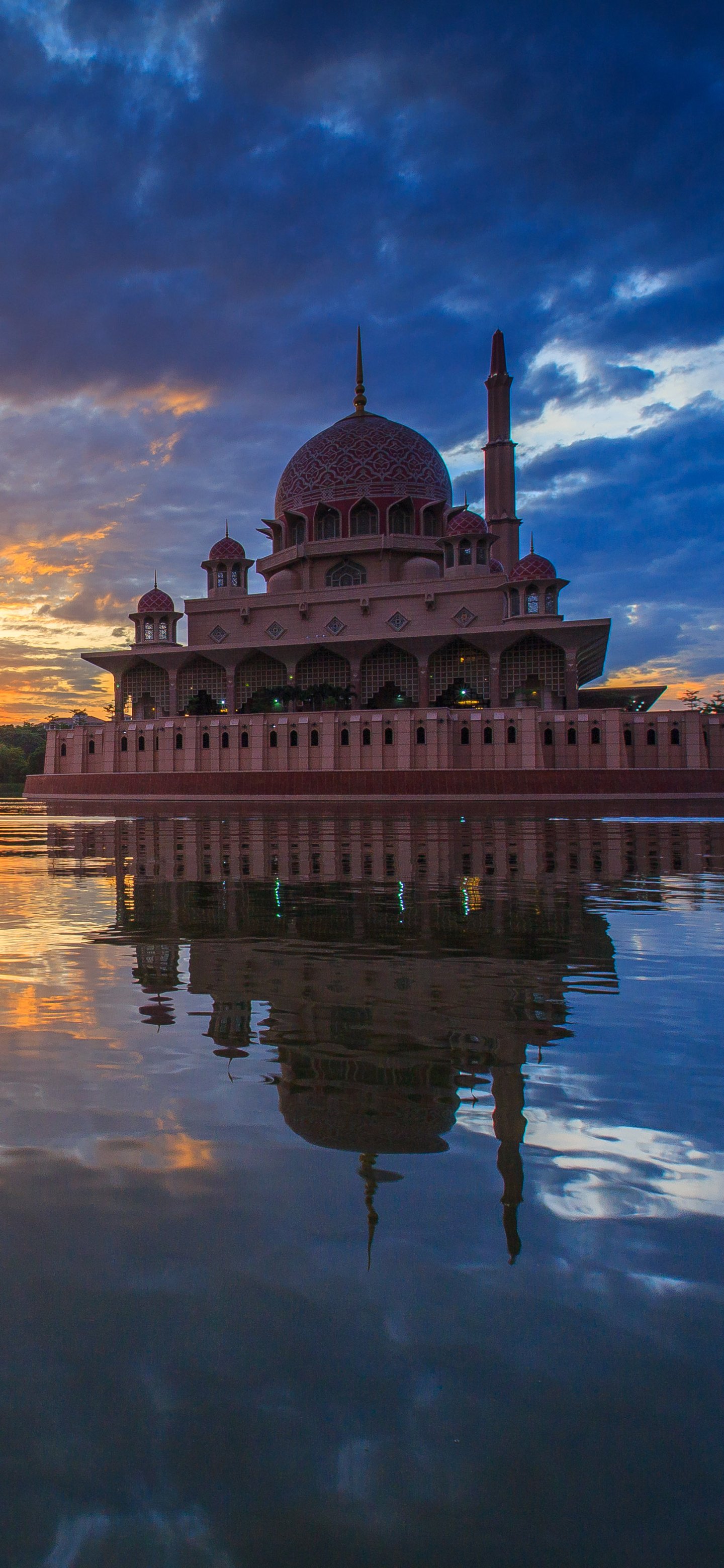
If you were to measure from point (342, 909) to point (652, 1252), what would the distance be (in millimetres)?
4937

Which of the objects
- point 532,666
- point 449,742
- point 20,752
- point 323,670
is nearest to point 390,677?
point 323,670

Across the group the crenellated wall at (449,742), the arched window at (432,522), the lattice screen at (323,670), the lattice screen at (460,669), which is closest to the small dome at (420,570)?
the arched window at (432,522)

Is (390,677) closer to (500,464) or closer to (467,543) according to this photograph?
(467,543)

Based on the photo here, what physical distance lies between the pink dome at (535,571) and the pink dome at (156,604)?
1668 cm

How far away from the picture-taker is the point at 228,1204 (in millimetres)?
1892

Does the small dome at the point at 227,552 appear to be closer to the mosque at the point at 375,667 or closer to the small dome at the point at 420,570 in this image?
the mosque at the point at 375,667

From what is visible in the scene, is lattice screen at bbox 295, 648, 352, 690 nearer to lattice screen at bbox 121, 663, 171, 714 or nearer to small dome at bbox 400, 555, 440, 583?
small dome at bbox 400, 555, 440, 583

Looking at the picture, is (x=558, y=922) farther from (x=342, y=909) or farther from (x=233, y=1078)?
(x=233, y=1078)

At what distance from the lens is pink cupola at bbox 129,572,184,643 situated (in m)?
42.8

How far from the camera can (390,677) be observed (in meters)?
41.0

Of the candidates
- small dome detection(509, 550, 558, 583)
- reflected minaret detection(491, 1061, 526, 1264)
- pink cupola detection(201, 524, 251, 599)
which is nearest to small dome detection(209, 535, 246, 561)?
pink cupola detection(201, 524, 251, 599)

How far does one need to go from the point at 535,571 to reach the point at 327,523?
44.5 ft

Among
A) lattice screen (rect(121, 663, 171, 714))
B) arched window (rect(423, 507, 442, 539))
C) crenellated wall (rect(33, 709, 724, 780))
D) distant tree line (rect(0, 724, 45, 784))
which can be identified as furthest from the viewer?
distant tree line (rect(0, 724, 45, 784))

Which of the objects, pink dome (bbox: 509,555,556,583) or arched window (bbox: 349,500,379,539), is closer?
pink dome (bbox: 509,555,556,583)
